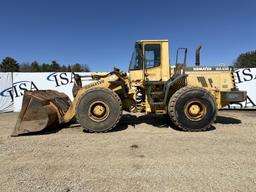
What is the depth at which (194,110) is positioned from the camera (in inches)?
284

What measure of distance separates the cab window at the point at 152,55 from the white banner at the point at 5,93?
31.5 ft

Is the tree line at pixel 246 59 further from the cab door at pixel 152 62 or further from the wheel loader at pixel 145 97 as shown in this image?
the cab door at pixel 152 62

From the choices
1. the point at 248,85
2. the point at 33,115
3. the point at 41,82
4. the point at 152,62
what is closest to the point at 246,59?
→ the point at 248,85

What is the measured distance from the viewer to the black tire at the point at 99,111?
721 cm

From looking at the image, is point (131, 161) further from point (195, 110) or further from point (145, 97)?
point (145, 97)

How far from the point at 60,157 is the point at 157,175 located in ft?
6.89

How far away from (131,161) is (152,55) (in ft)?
13.0

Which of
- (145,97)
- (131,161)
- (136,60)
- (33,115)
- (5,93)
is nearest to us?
(131,161)

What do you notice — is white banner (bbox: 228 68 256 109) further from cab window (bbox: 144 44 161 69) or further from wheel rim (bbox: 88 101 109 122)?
wheel rim (bbox: 88 101 109 122)

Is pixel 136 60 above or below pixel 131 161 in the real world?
above

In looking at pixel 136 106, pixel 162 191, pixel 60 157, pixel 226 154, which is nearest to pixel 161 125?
pixel 136 106

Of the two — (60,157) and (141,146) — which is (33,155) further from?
(141,146)

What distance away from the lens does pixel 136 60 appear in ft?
26.5

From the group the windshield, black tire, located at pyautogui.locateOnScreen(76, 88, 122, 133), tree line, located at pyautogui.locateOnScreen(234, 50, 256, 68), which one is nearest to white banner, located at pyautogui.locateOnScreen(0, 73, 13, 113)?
black tire, located at pyautogui.locateOnScreen(76, 88, 122, 133)
